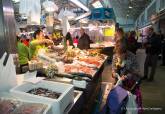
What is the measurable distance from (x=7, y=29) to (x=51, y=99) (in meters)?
1.40

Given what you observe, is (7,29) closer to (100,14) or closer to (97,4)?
(100,14)

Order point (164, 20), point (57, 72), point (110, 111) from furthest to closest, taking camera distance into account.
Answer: point (164, 20), point (57, 72), point (110, 111)

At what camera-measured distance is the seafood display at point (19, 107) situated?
176 cm

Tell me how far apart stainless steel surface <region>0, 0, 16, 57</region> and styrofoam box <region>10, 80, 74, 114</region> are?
666 millimetres

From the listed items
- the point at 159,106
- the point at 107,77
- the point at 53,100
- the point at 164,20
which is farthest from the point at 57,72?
the point at 164,20

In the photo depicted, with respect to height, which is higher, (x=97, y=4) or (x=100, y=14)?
(x=97, y=4)

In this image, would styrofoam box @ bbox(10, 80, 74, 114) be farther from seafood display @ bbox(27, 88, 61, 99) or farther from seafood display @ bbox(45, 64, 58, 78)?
seafood display @ bbox(45, 64, 58, 78)

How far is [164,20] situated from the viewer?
14555mm

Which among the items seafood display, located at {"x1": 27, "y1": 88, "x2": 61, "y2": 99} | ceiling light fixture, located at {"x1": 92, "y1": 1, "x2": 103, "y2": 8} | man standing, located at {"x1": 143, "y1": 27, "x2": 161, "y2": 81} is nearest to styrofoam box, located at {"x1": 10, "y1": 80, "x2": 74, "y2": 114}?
seafood display, located at {"x1": 27, "y1": 88, "x2": 61, "y2": 99}

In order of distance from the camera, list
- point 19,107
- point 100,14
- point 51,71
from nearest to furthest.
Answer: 1. point 19,107
2. point 51,71
3. point 100,14

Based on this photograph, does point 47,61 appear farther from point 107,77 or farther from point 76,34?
point 76,34

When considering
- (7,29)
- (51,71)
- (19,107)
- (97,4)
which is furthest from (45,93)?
(97,4)

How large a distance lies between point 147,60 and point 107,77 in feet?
4.98

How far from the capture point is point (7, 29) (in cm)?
290
